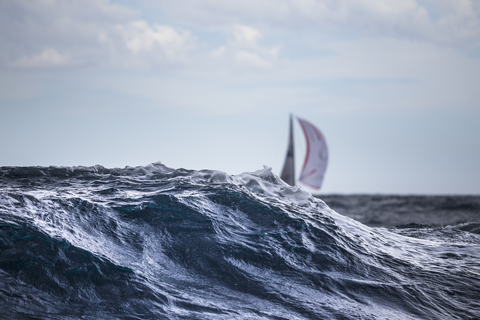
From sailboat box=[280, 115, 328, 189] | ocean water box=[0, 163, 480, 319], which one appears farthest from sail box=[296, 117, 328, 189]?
ocean water box=[0, 163, 480, 319]

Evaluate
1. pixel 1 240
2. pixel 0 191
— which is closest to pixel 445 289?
pixel 1 240

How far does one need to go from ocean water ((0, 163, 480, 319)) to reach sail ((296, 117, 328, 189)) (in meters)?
25.6

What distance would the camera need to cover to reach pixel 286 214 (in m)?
5.84

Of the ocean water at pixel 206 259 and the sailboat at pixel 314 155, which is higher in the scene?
the sailboat at pixel 314 155

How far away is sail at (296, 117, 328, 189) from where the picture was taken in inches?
1272

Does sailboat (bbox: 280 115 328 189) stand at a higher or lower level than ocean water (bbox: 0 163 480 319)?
higher

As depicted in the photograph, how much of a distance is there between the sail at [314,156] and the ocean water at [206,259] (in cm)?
2564

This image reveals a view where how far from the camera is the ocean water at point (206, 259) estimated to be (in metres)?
3.78

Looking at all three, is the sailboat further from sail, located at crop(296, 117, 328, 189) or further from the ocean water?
the ocean water

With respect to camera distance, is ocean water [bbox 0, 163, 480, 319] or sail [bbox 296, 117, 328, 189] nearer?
ocean water [bbox 0, 163, 480, 319]

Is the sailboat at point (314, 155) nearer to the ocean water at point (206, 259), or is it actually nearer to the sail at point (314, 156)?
the sail at point (314, 156)

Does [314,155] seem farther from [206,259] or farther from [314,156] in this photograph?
[206,259]

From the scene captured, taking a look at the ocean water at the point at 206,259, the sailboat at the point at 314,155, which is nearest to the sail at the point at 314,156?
the sailboat at the point at 314,155

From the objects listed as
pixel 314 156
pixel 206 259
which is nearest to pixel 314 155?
pixel 314 156
